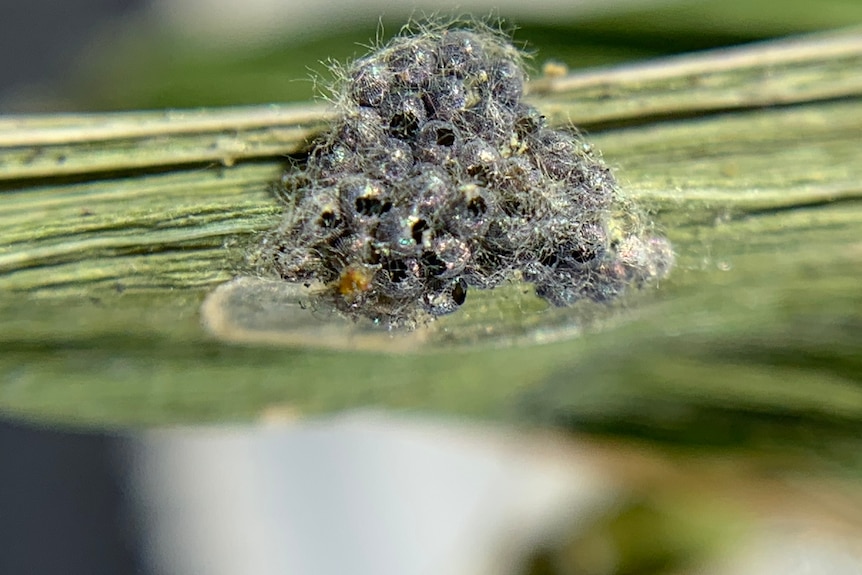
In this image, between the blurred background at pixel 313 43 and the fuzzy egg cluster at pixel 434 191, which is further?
the blurred background at pixel 313 43

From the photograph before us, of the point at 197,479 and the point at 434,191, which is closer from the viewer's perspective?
the point at 434,191

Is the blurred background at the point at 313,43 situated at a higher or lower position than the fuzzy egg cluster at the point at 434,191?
higher

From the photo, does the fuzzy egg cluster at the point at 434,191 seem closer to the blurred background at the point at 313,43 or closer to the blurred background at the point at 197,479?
the blurred background at the point at 313,43

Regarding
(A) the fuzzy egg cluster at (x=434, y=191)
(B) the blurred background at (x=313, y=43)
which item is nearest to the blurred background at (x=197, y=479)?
(B) the blurred background at (x=313, y=43)

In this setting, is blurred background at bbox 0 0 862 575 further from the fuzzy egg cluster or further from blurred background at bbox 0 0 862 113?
the fuzzy egg cluster

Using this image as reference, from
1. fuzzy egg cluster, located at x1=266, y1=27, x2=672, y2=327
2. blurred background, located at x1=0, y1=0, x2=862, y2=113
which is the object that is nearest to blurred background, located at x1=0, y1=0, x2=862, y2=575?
blurred background, located at x1=0, y1=0, x2=862, y2=113

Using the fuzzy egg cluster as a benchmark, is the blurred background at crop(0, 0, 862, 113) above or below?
above
